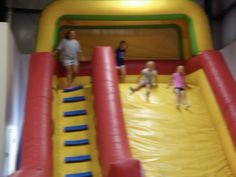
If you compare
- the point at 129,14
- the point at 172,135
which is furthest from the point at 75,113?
the point at 129,14

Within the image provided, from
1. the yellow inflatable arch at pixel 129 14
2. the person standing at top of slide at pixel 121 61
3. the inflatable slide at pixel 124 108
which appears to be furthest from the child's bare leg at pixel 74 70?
the person standing at top of slide at pixel 121 61

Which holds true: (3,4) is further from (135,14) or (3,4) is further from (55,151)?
(55,151)

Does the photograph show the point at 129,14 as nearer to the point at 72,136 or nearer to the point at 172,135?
the point at 172,135

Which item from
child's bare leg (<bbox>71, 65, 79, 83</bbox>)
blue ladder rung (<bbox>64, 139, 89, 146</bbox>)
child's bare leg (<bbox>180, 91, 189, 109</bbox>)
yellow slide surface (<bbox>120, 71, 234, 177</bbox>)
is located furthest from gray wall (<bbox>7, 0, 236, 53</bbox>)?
blue ladder rung (<bbox>64, 139, 89, 146</bbox>)

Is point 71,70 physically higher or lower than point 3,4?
lower

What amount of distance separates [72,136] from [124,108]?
0.85 metres

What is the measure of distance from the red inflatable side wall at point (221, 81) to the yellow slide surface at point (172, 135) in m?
0.19

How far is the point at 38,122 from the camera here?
171 inches

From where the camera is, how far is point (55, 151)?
4520mm

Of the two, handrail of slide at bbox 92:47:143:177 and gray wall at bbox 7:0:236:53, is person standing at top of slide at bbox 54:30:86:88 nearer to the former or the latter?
handrail of slide at bbox 92:47:143:177

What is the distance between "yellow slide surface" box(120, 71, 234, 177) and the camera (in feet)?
14.2

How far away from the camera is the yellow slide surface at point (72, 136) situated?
434 centimetres

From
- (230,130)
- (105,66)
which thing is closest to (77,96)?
(105,66)

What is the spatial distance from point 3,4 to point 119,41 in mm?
2252
